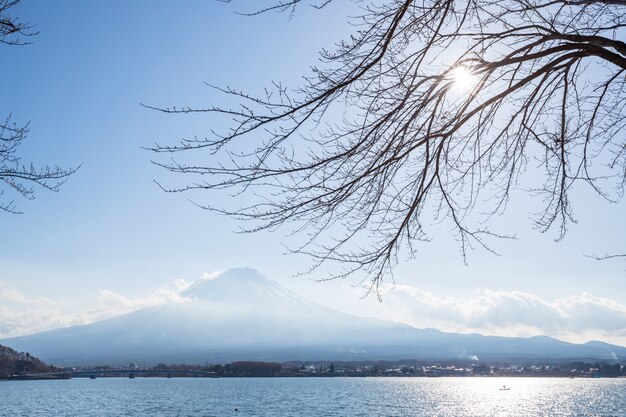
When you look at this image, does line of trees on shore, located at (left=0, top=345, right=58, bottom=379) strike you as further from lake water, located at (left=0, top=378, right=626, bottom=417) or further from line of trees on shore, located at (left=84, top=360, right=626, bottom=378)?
lake water, located at (left=0, top=378, right=626, bottom=417)

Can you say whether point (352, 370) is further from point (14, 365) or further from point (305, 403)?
point (305, 403)

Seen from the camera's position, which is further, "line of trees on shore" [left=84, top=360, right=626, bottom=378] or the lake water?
"line of trees on shore" [left=84, top=360, right=626, bottom=378]

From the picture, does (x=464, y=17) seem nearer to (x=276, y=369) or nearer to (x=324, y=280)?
(x=324, y=280)

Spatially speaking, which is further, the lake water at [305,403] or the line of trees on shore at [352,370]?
the line of trees on shore at [352,370]

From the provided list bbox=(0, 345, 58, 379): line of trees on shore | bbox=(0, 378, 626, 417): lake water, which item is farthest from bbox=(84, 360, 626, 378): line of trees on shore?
bbox=(0, 378, 626, 417): lake water

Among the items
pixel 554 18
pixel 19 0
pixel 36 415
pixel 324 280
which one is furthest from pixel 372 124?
pixel 36 415

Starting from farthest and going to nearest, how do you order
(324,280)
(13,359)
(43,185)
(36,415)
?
(13,359)
(36,415)
(43,185)
(324,280)

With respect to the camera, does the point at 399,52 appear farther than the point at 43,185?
No

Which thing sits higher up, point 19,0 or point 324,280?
point 19,0

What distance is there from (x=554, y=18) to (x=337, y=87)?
1.59 metres

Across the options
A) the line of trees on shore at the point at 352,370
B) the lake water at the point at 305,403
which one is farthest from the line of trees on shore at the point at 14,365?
the lake water at the point at 305,403

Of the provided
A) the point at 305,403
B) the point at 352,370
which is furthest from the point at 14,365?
the point at 305,403

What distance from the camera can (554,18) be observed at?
401 centimetres

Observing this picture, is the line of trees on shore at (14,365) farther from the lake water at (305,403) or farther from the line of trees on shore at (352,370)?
the lake water at (305,403)
